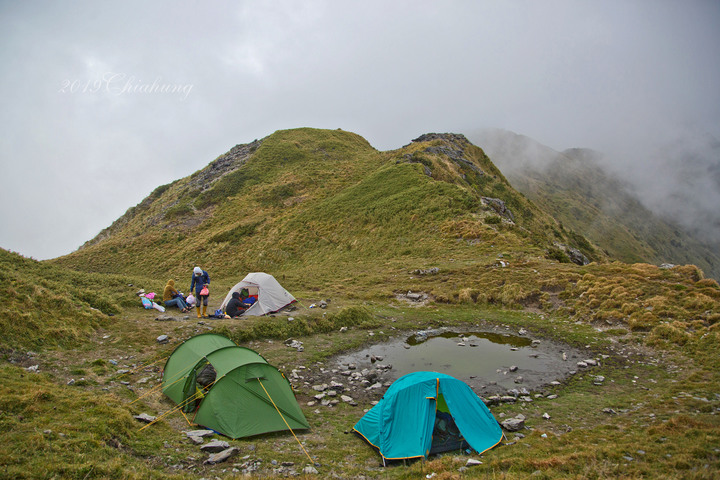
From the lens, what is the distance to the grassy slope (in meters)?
6.85

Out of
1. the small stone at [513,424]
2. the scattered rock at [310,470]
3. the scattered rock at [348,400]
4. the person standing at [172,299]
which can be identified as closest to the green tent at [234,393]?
the scattered rock at [310,470]

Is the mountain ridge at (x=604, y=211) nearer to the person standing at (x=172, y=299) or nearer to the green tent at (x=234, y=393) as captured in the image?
the person standing at (x=172, y=299)

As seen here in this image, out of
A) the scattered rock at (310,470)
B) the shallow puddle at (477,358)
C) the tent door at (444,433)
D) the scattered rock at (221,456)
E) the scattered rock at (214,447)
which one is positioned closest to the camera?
the scattered rock at (310,470)

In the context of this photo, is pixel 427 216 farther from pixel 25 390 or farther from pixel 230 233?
pixel 25 390

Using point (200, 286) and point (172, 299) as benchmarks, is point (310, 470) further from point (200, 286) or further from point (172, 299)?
point (172, 299)

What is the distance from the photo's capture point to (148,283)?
23.0m

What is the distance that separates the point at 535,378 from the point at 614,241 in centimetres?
12364

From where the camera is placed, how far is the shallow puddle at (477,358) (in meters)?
12.6

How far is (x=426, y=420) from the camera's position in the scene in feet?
27.5

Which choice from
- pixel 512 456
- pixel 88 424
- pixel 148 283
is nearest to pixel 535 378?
pixel 512 456

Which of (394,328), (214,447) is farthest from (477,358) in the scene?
(214,447)

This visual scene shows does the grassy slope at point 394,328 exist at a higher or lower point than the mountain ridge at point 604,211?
lower

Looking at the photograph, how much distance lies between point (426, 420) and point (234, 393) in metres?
4.85

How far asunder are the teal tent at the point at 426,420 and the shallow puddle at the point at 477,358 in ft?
10.6
